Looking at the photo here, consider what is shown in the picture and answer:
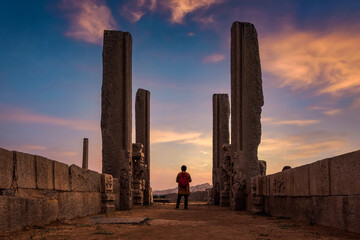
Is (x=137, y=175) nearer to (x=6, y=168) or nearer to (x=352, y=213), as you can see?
(x=6, y=168)

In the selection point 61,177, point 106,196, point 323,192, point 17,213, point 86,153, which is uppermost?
point 86,153

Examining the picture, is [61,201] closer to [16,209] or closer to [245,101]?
[16,209]

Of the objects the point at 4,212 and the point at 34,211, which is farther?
the point at 34,211

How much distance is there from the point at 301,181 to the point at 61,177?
471cm

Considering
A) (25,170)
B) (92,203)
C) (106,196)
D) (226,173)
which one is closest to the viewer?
(25,170)

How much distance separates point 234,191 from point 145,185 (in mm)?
7961

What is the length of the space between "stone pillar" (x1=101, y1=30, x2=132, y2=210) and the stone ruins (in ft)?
0.11

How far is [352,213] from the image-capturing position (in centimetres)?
544

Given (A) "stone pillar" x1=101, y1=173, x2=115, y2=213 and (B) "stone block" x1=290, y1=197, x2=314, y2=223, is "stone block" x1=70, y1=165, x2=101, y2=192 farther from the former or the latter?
(B) "stone block" x1=290, y1=197, x2=314, y2=223

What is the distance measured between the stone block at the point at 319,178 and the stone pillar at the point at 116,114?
7266 millimetres

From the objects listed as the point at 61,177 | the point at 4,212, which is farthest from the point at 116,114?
the point at 4,212

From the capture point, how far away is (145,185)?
19.7 metres

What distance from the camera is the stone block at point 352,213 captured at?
5293 mm

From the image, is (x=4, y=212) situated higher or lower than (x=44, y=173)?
lower
